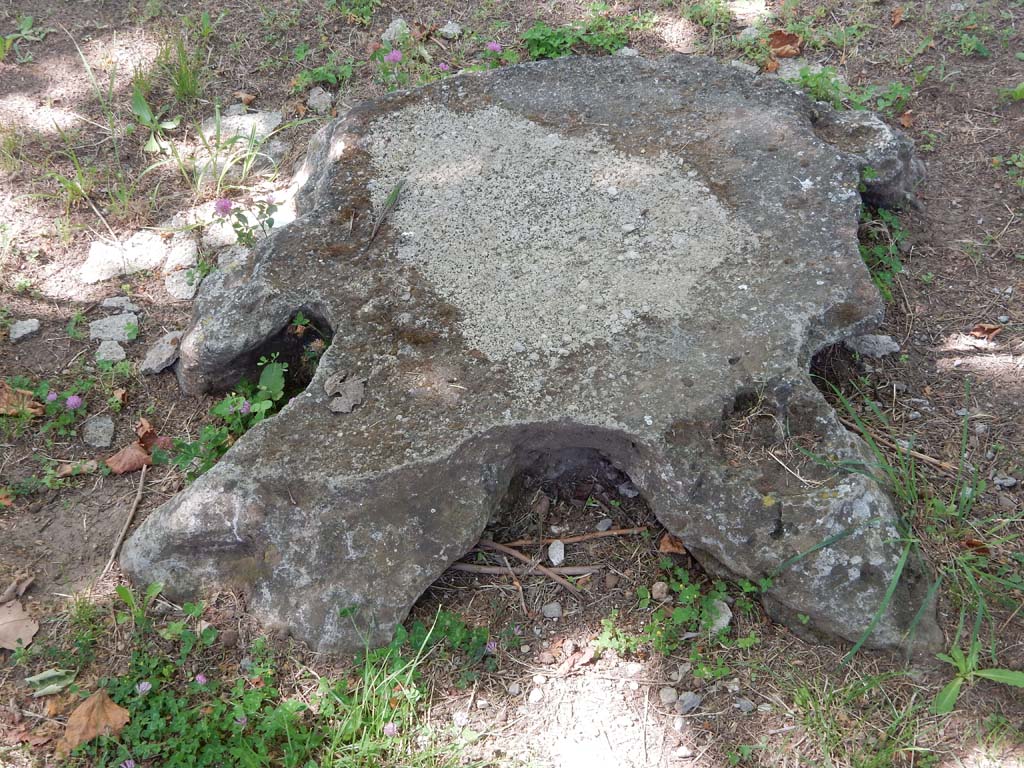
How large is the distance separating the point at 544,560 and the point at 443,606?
12.2 inches

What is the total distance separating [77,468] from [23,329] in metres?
0.71

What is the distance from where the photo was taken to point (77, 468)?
2635mm

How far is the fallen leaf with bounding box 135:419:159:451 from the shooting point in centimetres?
270

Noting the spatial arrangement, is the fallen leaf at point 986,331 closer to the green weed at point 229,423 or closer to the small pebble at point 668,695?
the small pebble at point 668,695

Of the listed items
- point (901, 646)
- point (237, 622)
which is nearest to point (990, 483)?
point (901, 646)

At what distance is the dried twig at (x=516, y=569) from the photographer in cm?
239

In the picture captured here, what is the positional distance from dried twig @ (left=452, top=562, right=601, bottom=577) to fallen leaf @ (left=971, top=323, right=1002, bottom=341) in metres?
1.56

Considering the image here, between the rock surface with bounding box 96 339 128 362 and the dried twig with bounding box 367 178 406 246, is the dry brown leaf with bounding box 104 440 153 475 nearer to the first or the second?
the rock surface with bounding box 96 339 128 362

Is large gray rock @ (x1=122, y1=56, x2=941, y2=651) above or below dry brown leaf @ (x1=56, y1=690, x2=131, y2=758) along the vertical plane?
above

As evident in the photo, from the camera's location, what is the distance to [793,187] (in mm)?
2883

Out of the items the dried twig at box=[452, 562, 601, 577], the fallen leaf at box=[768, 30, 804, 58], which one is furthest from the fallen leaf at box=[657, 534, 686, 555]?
the fallen leaf at box=[768, 30, 804, 58]

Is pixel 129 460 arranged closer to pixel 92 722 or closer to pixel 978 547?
pixel 92 722

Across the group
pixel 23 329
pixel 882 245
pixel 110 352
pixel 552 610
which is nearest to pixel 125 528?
pixel 110 352

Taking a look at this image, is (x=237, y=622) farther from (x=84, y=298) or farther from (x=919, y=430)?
(x=919, y=430)
